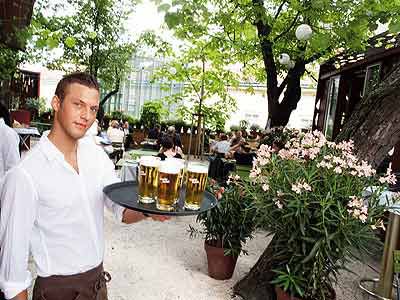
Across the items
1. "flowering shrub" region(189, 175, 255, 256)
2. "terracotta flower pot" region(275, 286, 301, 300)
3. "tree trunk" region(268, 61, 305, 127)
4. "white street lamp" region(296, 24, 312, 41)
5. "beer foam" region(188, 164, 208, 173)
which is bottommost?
"terracotta flower pot" region(275, 286, 301, 300)

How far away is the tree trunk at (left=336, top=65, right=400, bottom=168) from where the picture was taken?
260 cm

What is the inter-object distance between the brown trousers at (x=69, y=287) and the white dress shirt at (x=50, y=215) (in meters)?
0.02

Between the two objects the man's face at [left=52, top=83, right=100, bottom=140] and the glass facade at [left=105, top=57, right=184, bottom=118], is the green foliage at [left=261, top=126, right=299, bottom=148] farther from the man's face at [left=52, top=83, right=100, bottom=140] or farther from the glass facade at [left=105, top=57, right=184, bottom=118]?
the glass facade at [left=105, top=57, right=184, bottom=118]

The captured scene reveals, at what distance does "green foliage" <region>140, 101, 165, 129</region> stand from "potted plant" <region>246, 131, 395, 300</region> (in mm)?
11453

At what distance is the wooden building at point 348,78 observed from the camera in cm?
621

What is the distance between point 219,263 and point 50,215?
2.35 meters

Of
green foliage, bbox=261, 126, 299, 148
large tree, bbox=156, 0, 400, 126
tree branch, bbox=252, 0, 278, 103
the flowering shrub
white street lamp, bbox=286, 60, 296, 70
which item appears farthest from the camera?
white street lamp, bbox=286, 60, 296, 70

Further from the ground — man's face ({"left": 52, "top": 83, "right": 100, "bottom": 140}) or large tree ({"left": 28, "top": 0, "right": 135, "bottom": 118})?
large tree ({"left": 28, "top": 0, "right": 135, "bottom": 118})

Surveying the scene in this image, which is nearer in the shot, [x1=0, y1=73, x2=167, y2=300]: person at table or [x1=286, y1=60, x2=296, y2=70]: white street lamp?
[x1=0, y1=73, x2=167, y2=300]: person at table

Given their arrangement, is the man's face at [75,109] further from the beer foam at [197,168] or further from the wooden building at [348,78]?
the wooden building at [348,78]

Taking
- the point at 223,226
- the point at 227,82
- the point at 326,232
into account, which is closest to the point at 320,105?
the point at 227,82

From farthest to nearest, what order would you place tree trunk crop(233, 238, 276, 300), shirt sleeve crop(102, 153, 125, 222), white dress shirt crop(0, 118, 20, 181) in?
tree trunk crop(233, 238, 276, 300) < white dress shirt crop(0, 118, 20, 181) < shirt sleeve crop(102, 153, 125, 222)

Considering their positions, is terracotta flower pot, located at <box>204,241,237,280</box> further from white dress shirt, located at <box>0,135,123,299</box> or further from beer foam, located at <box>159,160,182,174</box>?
beer foam, located at <box>159,160,182,174</box>

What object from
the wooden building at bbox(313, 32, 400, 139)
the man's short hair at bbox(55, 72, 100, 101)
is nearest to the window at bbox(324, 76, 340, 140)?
the wooden building at bbox(313, 32, 400, 139)
